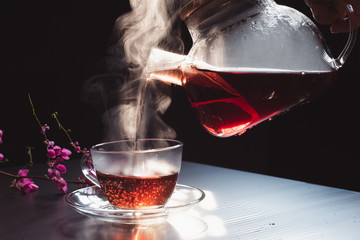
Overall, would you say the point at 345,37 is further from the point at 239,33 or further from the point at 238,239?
the point at 238,239

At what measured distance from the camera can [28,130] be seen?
197 centimetres

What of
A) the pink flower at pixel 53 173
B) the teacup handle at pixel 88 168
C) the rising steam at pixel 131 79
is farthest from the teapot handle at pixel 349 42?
the rising steam at pixel 131 79

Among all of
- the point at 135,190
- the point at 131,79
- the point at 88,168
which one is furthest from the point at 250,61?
the point at 131,79

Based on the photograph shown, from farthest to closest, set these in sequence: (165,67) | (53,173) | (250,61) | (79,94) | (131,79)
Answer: (131,79) < (79,94) < (53,173) < (165,67) < (250,61)

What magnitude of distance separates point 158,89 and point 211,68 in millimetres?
1831

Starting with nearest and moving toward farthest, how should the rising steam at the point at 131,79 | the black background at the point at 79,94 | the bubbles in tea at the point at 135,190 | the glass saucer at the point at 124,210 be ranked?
the glass saucer at the point at 124,210, the bubbles in tea at the point at 135,190, the black background at the point at 79,94, the rising steam at the point at 131,79

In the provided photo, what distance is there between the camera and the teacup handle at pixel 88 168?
2.95 ft

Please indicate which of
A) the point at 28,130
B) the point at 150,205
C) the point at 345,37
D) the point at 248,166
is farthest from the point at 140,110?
the point at 248,166

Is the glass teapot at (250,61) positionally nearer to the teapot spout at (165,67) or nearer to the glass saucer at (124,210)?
the teapot spout at (165,67)

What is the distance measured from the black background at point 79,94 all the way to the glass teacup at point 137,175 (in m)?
1.28

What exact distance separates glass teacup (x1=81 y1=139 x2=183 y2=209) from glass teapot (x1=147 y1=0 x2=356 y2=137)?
0.13m

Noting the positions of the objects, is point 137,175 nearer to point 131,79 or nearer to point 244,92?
point 244,92

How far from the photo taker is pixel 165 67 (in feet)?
2.79

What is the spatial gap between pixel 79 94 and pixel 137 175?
1.41 metres
